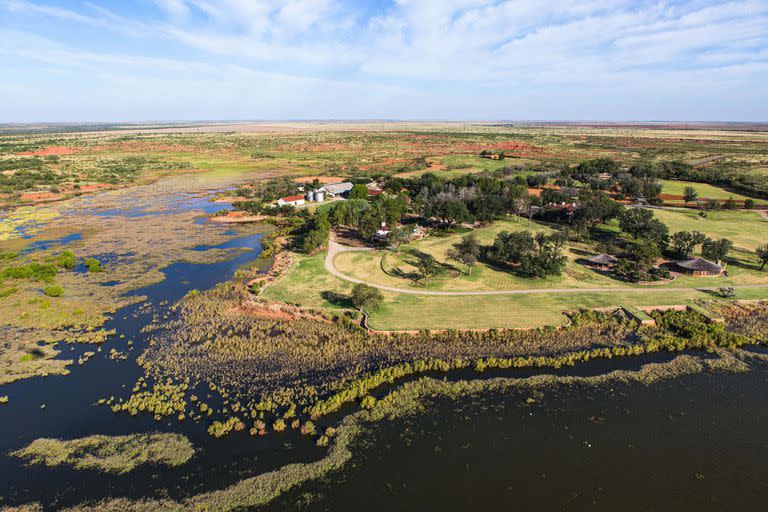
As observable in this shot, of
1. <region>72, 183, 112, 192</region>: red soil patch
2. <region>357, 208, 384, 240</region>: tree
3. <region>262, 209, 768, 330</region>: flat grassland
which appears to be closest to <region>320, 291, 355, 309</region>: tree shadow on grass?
<region>262, 209, 768, 330</region>: flat grassland

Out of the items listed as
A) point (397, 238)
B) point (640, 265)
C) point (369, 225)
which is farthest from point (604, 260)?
point (369, 225)

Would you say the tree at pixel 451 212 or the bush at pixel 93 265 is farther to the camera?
the tree at pixel 451 212

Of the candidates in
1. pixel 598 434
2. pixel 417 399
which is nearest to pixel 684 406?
pixel 598 434

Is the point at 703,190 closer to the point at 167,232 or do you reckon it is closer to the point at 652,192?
the point at 652,192

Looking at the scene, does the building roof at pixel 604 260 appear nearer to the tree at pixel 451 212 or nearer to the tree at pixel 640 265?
the tree at pixel 640 265

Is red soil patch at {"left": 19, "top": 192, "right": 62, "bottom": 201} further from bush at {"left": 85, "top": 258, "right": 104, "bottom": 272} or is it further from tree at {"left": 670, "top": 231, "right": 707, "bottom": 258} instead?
tree at {"left": 670, "top": 231, "right": 707, "bottom": 258}

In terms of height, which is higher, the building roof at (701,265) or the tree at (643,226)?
the tree at (643,226)

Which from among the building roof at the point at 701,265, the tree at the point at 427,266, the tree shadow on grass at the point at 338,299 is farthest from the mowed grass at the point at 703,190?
the tree shadow on grass at the point at 338,299
